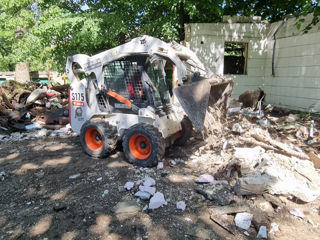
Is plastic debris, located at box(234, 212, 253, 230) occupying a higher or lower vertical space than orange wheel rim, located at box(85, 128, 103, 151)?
lower

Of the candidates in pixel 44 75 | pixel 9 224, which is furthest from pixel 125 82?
pixel 44 75

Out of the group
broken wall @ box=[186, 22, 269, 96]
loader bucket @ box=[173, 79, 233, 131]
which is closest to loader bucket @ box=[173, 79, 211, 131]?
loader bucket @ box=[173, 79, 233, 131]

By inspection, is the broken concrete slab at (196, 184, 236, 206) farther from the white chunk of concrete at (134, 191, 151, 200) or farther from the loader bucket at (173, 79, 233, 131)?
the loader bucket at (173, 79, 233, 131)

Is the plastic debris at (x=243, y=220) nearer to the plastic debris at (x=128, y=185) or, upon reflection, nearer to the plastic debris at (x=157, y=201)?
the plastic debris at (x=157, y=201)

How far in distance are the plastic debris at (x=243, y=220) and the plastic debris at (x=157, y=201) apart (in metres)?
0.86

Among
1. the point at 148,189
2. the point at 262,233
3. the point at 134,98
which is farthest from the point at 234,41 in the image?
the point at 262,233

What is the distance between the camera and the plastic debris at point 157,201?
A: 112 inches

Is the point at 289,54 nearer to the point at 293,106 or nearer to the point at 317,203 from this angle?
the point at 293,106

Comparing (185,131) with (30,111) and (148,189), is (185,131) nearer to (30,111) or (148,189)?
(148,189)

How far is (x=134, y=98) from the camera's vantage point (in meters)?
4.18

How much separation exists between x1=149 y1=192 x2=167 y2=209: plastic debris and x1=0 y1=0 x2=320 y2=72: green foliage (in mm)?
5693

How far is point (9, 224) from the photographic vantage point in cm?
259

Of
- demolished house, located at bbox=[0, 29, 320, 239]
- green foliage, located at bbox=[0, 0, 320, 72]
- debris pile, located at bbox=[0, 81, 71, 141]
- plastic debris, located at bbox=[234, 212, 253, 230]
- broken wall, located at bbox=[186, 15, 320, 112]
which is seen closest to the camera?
plastic debris, located at bbox=[234, 212, 253, 230]

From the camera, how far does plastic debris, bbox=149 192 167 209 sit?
2.84 meters
